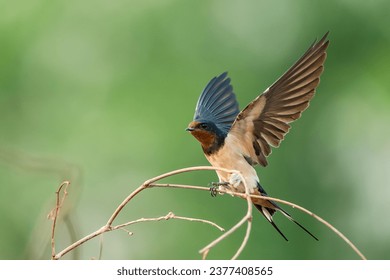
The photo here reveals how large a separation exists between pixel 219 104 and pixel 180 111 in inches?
84.9

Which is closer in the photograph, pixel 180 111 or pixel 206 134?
pixel 206 134

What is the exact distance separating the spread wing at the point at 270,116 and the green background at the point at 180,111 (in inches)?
67.7

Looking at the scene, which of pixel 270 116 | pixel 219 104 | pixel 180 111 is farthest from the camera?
pixel 180 111

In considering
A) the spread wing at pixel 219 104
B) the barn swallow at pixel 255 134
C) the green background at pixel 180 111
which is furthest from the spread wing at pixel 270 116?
the green background at pixel 180 111

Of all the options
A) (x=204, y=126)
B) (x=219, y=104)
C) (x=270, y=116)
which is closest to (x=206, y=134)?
(x=204, y=126)

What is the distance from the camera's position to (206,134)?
6.05 feet

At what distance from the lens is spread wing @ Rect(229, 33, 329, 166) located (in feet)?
5.58

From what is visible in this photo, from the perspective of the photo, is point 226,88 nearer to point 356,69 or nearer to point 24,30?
point 24,30

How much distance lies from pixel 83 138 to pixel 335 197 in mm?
1637

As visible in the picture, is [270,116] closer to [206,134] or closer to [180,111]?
[206,134]

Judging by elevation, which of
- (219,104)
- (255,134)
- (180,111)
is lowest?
(255,134)

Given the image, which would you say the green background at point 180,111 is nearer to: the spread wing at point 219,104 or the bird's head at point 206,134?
the spread wing at point 219,104

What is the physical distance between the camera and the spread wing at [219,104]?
212 cm

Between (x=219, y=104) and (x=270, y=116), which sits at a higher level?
(x=219, y=104)
